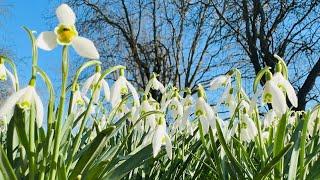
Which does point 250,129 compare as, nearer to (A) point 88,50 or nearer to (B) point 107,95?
(B) point 107,95

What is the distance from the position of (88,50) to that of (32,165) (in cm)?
32

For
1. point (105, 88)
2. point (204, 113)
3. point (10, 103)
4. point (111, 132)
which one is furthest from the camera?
point (105, 88)

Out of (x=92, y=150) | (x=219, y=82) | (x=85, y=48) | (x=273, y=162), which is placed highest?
(x=85, y=48)

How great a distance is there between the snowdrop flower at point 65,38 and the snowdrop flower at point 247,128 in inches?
30.8

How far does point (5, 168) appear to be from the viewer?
1264 millimetres

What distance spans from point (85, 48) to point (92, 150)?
26 cm

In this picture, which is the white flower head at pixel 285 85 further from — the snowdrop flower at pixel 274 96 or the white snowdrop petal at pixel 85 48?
the white snowdrop petal at pixel 85 48

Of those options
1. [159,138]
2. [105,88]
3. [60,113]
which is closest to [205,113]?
[159,138]

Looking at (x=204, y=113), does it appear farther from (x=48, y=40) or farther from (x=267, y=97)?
(x=48, y=40)

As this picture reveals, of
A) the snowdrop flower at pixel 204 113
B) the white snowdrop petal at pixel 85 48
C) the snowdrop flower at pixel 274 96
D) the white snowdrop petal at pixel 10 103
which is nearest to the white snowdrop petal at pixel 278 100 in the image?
the snowdrop flower at pixel 274 96

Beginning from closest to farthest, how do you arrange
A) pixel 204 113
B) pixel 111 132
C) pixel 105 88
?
pixel 111 132
pixel 204 113
pixel 105 88

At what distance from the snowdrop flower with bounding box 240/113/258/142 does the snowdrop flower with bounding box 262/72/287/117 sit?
0.35 m

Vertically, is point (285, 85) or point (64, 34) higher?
point (64, 34)

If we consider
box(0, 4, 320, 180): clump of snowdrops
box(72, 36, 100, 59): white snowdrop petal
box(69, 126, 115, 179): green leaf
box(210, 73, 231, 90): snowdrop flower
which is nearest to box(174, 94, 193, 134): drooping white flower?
box(0, 4, 320, 180): clump of snowdrops
